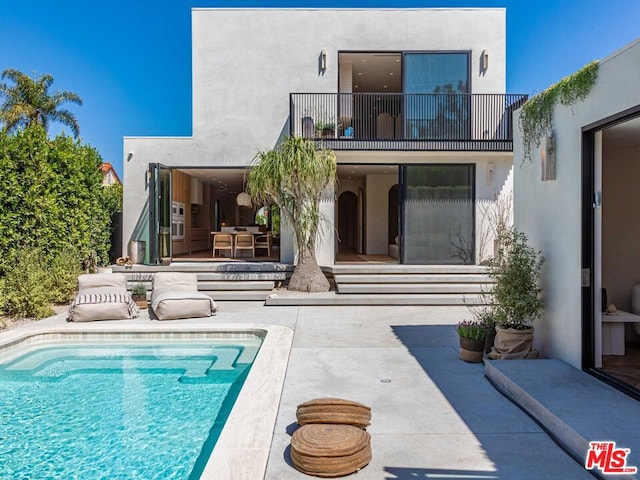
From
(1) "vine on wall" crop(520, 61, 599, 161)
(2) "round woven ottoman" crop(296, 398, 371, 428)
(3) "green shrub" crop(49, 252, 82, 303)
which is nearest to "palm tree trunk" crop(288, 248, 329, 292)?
(3) "green shrub" crop(49, 252, 82, 303)

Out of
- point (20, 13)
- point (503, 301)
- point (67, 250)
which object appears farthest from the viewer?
point (20, 13)

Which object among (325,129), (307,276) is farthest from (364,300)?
(325,129)

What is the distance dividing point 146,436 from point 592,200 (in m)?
4.23

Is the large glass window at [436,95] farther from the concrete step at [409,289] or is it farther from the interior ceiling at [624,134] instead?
the interior ceiling at [624,134]

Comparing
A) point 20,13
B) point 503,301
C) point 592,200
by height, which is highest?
point 20,13

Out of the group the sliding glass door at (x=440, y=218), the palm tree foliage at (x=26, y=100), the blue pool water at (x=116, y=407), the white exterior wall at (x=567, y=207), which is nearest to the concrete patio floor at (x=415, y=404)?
the blue pool water at (x=116, y=407)

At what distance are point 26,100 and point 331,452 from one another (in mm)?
24055

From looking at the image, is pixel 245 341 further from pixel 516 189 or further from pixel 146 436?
pixel 516 189

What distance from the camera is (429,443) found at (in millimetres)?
2885

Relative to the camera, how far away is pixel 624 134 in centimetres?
435

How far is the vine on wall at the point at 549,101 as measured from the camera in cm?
389

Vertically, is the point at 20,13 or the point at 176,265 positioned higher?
the point at 20,13

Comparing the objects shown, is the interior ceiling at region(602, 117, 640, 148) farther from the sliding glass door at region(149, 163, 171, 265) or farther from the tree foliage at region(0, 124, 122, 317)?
the sliding glass door at region(149, 163, 171, 265)

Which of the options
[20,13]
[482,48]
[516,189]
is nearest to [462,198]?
[482,48]
